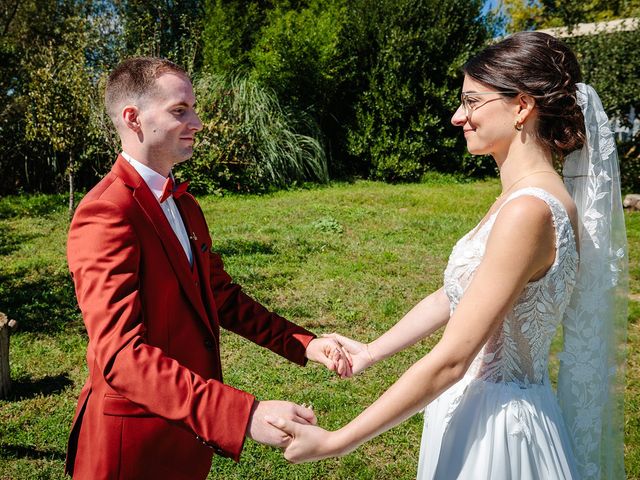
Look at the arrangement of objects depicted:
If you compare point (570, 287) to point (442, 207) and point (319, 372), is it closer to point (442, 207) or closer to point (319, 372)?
point (319, 372)

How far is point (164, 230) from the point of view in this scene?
208 centimetres

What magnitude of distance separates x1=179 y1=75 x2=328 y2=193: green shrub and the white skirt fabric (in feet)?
38.7

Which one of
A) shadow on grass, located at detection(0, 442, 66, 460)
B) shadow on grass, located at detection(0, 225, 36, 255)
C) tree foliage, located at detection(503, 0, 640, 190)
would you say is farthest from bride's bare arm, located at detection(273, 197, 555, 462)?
tree foliage, located at detection(503, 0, 640, 190)

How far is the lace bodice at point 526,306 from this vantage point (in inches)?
78.5

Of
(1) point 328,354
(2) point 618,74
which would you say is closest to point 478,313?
(1) point 328,354

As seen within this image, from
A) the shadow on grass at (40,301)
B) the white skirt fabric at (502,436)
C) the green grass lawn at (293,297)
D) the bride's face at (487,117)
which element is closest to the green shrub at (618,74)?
the green grass lawn at (293,297)

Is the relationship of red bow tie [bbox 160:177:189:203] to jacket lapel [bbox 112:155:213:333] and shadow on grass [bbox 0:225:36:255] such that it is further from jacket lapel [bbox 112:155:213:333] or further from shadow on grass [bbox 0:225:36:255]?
shadow on grass [bbox 0:225:36:255]

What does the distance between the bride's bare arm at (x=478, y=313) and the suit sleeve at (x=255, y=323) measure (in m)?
0.78

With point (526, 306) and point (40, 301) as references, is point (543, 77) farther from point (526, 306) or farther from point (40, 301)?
point (40, 301)

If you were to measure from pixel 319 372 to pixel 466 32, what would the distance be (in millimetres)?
14069

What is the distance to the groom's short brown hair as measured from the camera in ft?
7.13

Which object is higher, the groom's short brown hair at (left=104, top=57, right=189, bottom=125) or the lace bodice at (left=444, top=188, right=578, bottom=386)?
the groom's short brown hair at (left=104, top=57, right=189, bottom=125)

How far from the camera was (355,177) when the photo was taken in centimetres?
1675

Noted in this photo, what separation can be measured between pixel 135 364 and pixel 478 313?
43.4 inches
